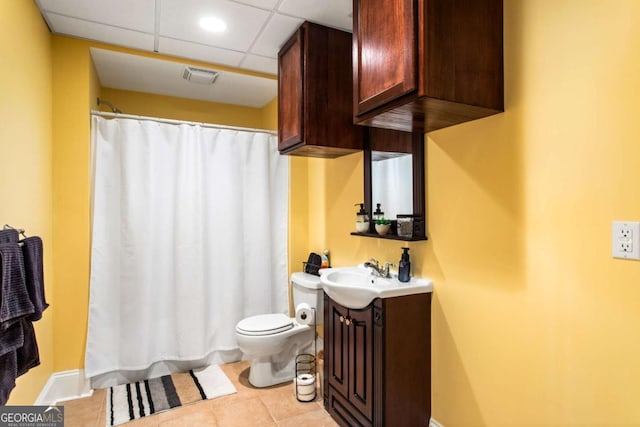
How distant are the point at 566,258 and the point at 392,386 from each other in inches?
39.9

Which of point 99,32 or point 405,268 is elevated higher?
point 99,32

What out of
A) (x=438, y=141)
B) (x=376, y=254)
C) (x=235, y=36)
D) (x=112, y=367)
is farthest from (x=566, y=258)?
(x=112, y=367)

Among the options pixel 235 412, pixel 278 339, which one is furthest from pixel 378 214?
pixel 235 412

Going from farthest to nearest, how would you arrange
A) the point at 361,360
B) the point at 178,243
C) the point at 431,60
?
the point at 178,243
the point at 361,360
the point at 431,60

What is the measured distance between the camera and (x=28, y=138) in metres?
1.96

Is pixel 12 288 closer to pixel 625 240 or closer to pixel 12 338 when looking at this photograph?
pixel 12 338

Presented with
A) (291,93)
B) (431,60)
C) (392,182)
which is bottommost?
(392,182)

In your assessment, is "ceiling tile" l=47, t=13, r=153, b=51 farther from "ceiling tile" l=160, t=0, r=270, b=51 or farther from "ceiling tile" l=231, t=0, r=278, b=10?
"ceiling tile" l=231, t=0, r=278, b=10

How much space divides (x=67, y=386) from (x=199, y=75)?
2.48 meters

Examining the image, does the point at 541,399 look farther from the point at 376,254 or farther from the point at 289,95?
the point at 289,95

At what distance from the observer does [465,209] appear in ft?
5.56

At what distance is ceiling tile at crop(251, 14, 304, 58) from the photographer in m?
2.21

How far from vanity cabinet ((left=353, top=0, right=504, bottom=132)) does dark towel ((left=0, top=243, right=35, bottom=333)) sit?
1594mm

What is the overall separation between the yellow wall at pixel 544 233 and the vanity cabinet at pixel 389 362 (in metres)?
0.08
